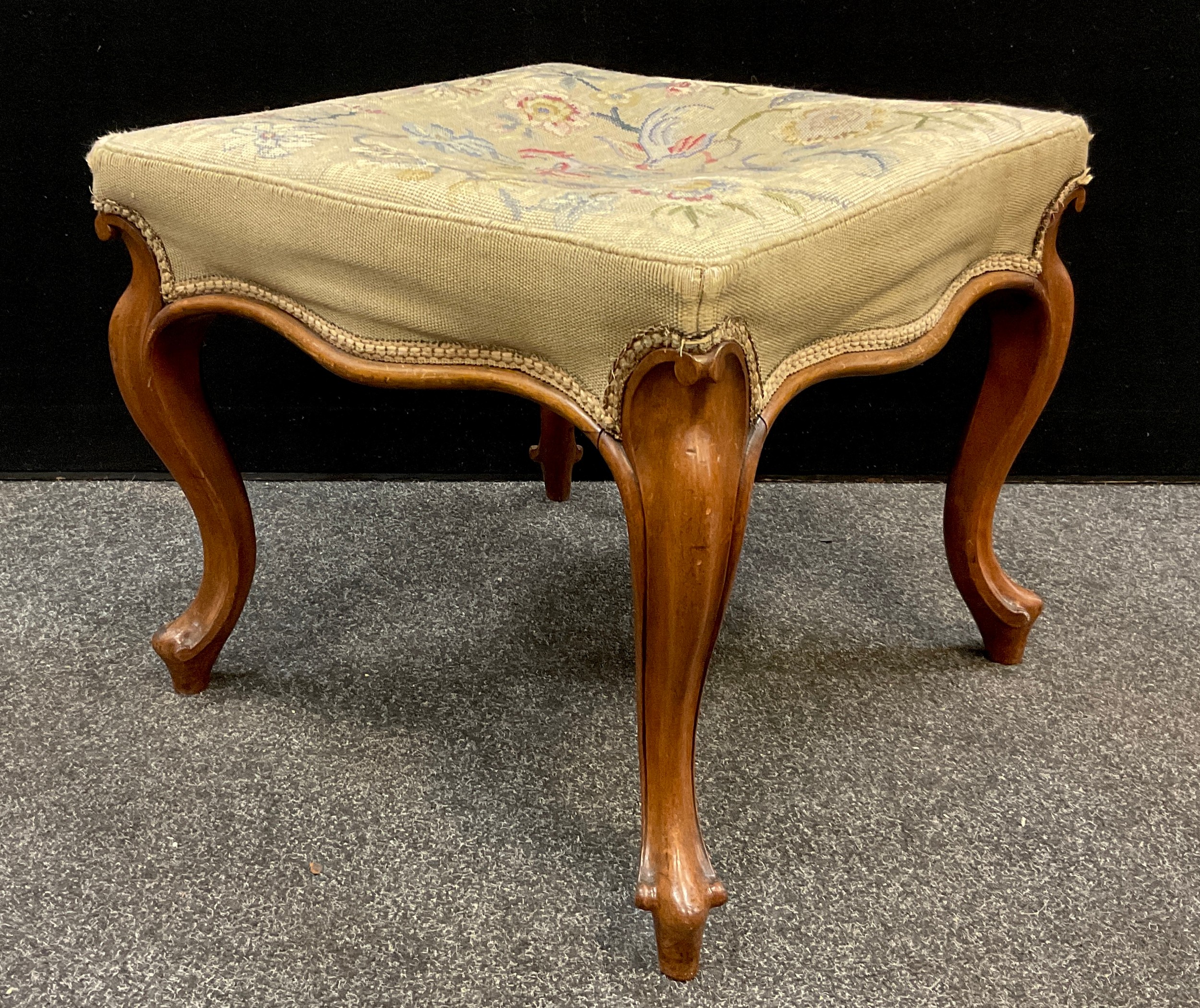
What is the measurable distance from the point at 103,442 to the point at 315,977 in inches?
37.1

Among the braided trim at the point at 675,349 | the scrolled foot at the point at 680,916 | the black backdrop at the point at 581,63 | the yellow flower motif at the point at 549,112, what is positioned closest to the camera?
the braided trim at the point at 675,349

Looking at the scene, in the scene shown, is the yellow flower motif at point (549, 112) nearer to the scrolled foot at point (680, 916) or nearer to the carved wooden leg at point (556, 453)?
the carved wooden leg at point (556, 453)

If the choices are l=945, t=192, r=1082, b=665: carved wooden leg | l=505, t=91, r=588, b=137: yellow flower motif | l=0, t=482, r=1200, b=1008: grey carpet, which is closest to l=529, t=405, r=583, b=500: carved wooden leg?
l=0, t=482, r=1200, b=1008: grey carpet

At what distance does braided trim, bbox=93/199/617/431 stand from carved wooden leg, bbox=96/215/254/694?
0.01m

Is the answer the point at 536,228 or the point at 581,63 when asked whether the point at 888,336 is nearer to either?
the point at 536,228

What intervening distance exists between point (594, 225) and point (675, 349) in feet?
Answer: 0.27

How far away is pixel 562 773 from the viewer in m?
0.86

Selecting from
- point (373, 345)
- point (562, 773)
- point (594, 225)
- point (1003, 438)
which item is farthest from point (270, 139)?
point (1003, 438)

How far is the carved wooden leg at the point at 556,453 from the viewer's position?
127 cm

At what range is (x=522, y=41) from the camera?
125 centimetres

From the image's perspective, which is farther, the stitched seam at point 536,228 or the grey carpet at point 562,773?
the grey carpet at point 562,773

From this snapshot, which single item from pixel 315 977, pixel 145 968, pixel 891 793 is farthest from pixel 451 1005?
pixel 891 793

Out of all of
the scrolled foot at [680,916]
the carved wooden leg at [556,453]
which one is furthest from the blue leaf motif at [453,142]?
the scrolled foot at [680,916]

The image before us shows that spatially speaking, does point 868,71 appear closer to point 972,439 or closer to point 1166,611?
point 972,439
